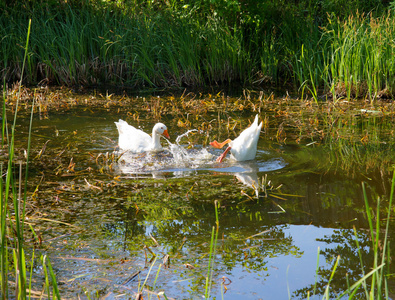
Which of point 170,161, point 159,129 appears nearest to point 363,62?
point 159,129

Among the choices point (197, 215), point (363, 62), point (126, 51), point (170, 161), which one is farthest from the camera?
point (126, 51)

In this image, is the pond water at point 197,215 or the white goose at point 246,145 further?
the white goose at point 246,145

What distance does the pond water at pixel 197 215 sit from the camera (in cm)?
326

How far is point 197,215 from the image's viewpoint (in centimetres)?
435

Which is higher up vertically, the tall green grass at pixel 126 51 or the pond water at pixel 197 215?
the tall green grass at pixel 126 51

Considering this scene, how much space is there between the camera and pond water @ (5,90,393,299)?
10.7 feet

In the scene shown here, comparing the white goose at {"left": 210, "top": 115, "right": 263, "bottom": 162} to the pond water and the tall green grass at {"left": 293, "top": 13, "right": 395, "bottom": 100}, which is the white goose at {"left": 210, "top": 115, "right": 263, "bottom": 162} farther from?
the tall green grass at {"left": 293, "top": 13, "right": 395, "bottom": 100}

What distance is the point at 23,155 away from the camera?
6.14 metres

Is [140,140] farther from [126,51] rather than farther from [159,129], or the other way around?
[126,51]

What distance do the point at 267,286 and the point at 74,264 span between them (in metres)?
1.40

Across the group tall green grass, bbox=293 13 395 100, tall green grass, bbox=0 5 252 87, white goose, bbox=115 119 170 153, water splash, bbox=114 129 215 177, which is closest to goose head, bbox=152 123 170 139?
white goose, bbox=115 119 170 153

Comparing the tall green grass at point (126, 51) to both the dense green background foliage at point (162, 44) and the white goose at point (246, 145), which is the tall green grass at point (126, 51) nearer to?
the dense green background foliage at point (162, 44)

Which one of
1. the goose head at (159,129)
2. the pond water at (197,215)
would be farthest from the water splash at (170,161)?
the goose head at (159,129)

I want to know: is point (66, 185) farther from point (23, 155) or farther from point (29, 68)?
point (29, 68)
